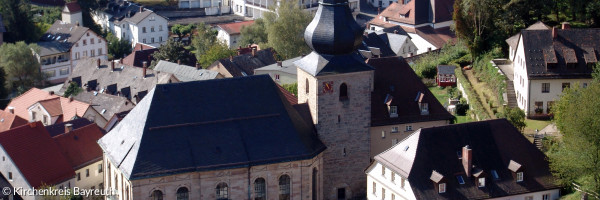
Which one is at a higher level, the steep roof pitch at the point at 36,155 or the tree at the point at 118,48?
the tree at the point at 118,48

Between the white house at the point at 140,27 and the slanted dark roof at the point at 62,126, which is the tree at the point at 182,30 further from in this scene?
the slanted dark roof at the point at 62,126

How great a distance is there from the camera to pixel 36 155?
65.4m

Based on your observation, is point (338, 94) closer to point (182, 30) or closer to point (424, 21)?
point (424, 21)

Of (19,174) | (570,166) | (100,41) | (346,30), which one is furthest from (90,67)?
(570,166)

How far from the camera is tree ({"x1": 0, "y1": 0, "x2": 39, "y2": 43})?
4707 inches

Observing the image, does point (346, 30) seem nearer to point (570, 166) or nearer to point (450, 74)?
point (570, 166)

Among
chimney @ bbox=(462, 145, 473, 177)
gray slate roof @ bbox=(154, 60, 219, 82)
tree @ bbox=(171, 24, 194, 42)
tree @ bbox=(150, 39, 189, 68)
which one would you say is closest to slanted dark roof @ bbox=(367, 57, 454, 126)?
chimney @ bbox=(462, 145, 473, 177)

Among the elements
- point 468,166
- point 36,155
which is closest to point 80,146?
point 36,155

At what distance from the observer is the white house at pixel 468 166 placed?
53531mm

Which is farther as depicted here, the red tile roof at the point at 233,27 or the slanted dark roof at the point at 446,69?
the red tile roof at the point at 233,27

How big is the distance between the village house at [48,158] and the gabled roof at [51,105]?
11.4 meters

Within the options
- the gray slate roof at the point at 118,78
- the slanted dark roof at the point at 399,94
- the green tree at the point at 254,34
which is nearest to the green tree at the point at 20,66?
the gray slate roof at the point at 118,78

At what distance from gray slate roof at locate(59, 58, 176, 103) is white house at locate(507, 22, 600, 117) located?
31026mm

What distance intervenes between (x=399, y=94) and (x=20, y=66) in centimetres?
5563
